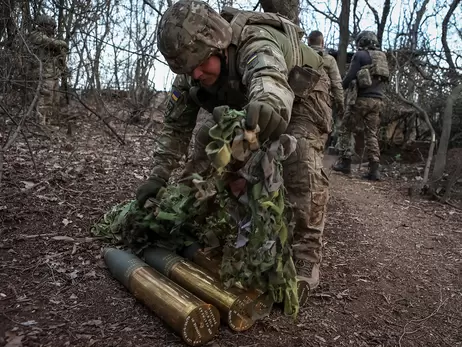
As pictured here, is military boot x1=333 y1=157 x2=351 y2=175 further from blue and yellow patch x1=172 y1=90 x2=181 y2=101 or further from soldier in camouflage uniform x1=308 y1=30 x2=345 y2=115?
blue and yellow patch x1=172 y1=90 x2=181 y2=101

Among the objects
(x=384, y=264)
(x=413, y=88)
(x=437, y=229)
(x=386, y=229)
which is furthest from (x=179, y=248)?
(x=413, y=88)

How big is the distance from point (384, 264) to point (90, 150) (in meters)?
3.89

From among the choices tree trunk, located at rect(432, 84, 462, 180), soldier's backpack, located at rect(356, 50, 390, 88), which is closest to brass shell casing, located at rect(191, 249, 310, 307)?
tree trunk, located at rect(432, 84, 462, 180)

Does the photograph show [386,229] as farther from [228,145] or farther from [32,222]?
[32,222]

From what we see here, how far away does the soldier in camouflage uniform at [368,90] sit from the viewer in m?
6.40

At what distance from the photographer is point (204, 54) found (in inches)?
89.9

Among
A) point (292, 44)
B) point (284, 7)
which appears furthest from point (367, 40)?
point (292, 44)

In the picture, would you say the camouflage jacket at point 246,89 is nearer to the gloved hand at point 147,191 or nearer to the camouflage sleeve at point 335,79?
→ the gloved hand at point 147,191

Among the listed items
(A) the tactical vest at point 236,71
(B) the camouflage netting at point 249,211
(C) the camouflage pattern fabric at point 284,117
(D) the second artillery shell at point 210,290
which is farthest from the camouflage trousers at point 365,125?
(D) the second artillery shell at point 210,290

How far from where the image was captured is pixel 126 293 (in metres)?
2.31

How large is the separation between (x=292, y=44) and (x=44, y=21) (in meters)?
2.41

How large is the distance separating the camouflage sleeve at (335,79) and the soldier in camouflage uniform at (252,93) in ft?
9.27

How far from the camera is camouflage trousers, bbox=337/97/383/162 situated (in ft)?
21.5

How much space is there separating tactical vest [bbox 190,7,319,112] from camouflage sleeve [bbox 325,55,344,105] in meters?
3.01
